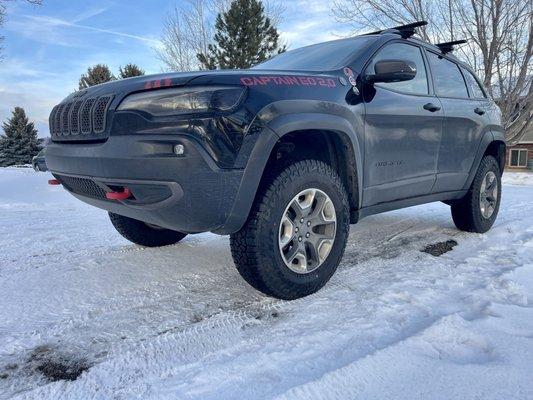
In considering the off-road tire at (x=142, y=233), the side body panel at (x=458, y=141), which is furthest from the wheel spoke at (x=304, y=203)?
the side body panel at (x=458, y=141)

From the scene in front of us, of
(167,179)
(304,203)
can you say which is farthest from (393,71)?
(167,179)

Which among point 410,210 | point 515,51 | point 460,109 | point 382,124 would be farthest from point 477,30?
point 382,124

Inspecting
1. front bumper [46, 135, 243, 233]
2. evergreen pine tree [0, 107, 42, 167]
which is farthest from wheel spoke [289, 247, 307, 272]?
evergreen pine tree [0, 107, 42, 167]

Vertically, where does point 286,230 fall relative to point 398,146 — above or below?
below

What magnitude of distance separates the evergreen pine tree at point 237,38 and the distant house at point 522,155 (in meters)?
19.4

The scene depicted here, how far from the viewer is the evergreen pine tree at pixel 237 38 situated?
2366cm

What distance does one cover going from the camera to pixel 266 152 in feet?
7.76

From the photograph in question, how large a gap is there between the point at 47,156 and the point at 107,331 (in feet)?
4.61

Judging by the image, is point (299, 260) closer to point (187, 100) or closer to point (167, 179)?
point (167, 179)

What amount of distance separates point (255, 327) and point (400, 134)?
6.48 feet

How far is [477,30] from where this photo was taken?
637 inches

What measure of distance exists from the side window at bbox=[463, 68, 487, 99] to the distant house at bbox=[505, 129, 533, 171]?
29.0 m

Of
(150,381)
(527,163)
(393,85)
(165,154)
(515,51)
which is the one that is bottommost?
(527,163)

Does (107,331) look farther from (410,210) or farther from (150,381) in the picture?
(410,210)
